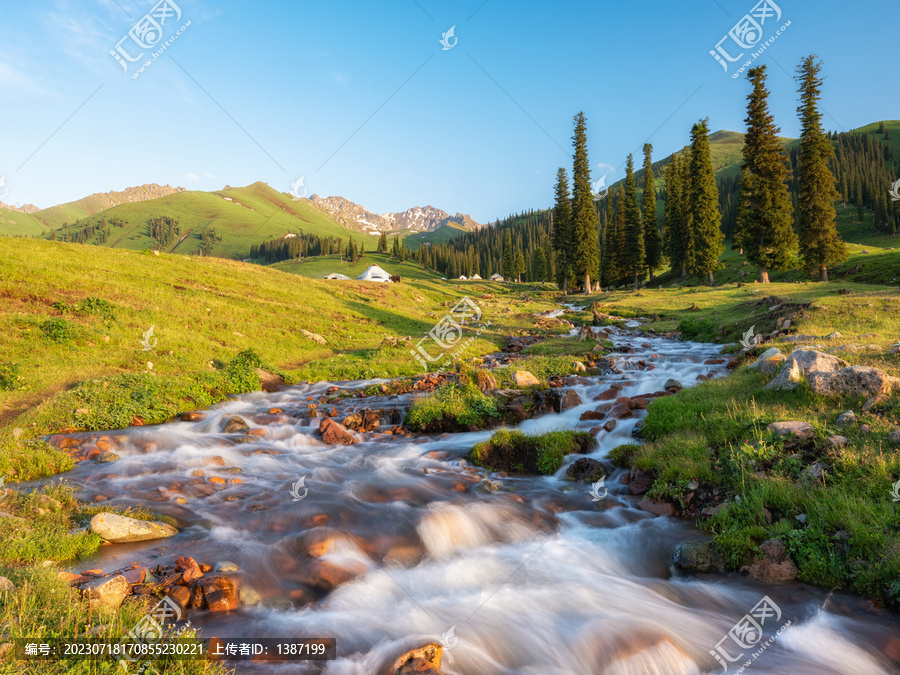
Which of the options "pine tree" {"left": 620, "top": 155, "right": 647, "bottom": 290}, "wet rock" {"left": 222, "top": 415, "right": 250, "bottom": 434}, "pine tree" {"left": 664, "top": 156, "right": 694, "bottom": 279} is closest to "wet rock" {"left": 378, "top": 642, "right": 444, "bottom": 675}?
"wet rock" {"left": 222, "top": 415, "right": 250, "bottom": 434}

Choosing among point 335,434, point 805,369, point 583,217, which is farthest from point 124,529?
point 583,217

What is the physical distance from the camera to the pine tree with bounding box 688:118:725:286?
55875 millimetres

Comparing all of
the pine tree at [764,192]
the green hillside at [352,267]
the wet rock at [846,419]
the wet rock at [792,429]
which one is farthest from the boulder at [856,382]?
the green hillside at [352,267]

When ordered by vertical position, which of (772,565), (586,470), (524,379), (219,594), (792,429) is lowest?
(772,565)

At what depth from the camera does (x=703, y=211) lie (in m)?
57.6

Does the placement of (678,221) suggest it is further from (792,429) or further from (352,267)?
(352,267)

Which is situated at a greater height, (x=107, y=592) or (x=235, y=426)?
(x=235, y=426)

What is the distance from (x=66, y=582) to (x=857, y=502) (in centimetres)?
1005

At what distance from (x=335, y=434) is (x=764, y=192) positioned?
51335 mm

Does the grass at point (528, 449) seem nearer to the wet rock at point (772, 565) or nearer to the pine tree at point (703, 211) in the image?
the wet rock at point (772, 565)

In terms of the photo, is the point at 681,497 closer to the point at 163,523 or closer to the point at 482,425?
the point at 482,425

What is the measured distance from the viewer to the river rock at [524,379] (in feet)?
49.7

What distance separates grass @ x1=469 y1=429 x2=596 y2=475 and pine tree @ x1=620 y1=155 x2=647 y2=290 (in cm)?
6593

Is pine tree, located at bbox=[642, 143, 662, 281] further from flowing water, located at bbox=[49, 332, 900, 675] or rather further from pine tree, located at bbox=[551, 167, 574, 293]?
flowing water, located at bbox=[49, 332, 900, 675]
